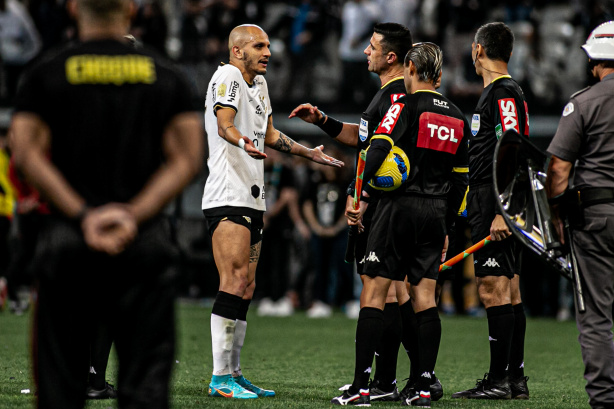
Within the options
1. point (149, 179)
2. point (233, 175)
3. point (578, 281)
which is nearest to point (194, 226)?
point (233, 175)

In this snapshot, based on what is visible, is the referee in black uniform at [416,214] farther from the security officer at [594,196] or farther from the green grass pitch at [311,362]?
the security officer at [594,196]

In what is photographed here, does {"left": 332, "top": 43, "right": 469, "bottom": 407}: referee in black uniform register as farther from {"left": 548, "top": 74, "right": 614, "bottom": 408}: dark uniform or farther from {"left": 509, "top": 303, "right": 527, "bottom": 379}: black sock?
{"left": 509, "top": 303, "right": 527, "bottom": 379}: black sock

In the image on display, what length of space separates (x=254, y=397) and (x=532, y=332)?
736 cm

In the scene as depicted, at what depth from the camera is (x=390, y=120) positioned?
6301 millimetres

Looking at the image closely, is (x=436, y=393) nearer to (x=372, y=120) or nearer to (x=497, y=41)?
(x=372, y=120)

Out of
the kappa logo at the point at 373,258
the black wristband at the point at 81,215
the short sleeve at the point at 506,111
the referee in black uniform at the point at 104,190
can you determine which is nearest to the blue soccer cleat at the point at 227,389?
the kappa logo at the point at 373,258

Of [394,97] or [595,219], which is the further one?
[394,97]

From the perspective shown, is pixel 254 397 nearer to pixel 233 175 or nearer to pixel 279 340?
pixel 233 175

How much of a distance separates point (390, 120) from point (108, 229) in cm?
320

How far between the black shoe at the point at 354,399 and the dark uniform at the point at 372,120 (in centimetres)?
98

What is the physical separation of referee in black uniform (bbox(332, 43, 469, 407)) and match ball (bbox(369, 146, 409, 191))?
0.17ft

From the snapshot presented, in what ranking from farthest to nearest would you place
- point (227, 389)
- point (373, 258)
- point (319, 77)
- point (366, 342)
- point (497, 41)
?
point (319, 77) → point (497, 41) → point (227, 389) → point (373, 258) → point (366, 342)

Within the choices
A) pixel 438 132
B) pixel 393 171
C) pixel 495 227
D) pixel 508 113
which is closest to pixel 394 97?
pixel 438 132

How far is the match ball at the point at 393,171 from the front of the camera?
6.23 metres
